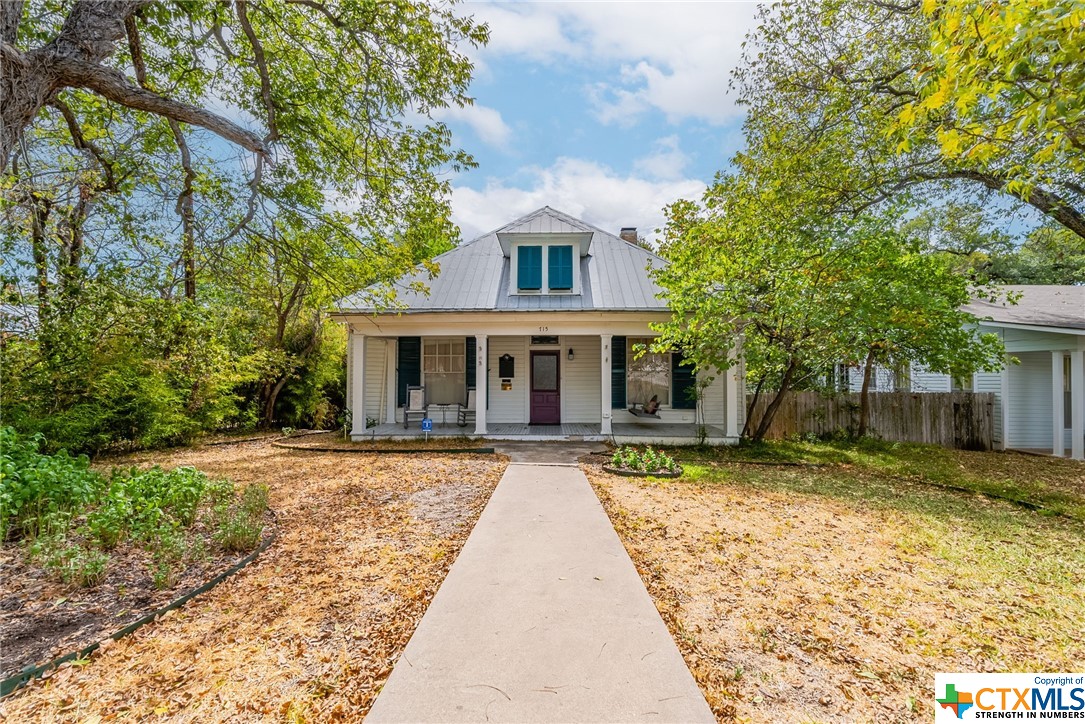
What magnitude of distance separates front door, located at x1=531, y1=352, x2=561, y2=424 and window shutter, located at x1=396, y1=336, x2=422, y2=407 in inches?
122

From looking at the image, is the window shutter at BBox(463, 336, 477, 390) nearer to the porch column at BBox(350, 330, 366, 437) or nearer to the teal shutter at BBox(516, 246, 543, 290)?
the teal shutter at BBox(516, 246, 543, 290)

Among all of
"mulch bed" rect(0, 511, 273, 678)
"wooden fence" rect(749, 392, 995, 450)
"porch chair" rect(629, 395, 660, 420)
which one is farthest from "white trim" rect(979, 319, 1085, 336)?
"mulch bed" rect(0, 511, 273, 678)

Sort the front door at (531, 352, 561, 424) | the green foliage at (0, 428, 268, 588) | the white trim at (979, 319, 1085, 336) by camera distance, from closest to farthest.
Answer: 1. the green foliage at (0, 428, 268, 588)
2. the white trim at (979, 319, 1085, 336)
3. the front door at (531, 352, 561, 424)

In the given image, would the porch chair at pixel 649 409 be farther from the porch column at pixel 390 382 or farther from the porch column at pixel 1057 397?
the porch column at pixel 1057 397

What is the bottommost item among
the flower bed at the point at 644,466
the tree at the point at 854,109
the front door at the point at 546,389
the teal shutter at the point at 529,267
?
the flower bed at the point at 644,466

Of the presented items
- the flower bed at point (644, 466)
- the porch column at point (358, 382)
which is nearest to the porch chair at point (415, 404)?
the porch column at point (358, 382)

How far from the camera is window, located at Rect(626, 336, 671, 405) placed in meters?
11.6

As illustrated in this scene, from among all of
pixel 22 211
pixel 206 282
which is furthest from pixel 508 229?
pixel 22 211

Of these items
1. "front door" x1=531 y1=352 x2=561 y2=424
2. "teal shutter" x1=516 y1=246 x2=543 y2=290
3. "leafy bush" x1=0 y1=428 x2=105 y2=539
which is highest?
"teal shutter" x1=516 y1=246 x2=543 y2=290

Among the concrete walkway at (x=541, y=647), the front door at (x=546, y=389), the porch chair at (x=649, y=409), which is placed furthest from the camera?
the front door at (x=546, y=389)

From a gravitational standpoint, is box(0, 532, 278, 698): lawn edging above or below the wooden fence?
below

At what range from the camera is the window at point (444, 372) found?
38.8 feet

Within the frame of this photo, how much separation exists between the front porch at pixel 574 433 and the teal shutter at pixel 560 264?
3.67 meters

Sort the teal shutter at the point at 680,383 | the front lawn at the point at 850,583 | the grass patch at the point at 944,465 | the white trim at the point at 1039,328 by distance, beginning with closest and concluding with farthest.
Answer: the front lawn at the point at 850,583
the grass patch at the point at 944,465
the white trim at the point at 1039,328
the teal shutter at the point at 680,383
